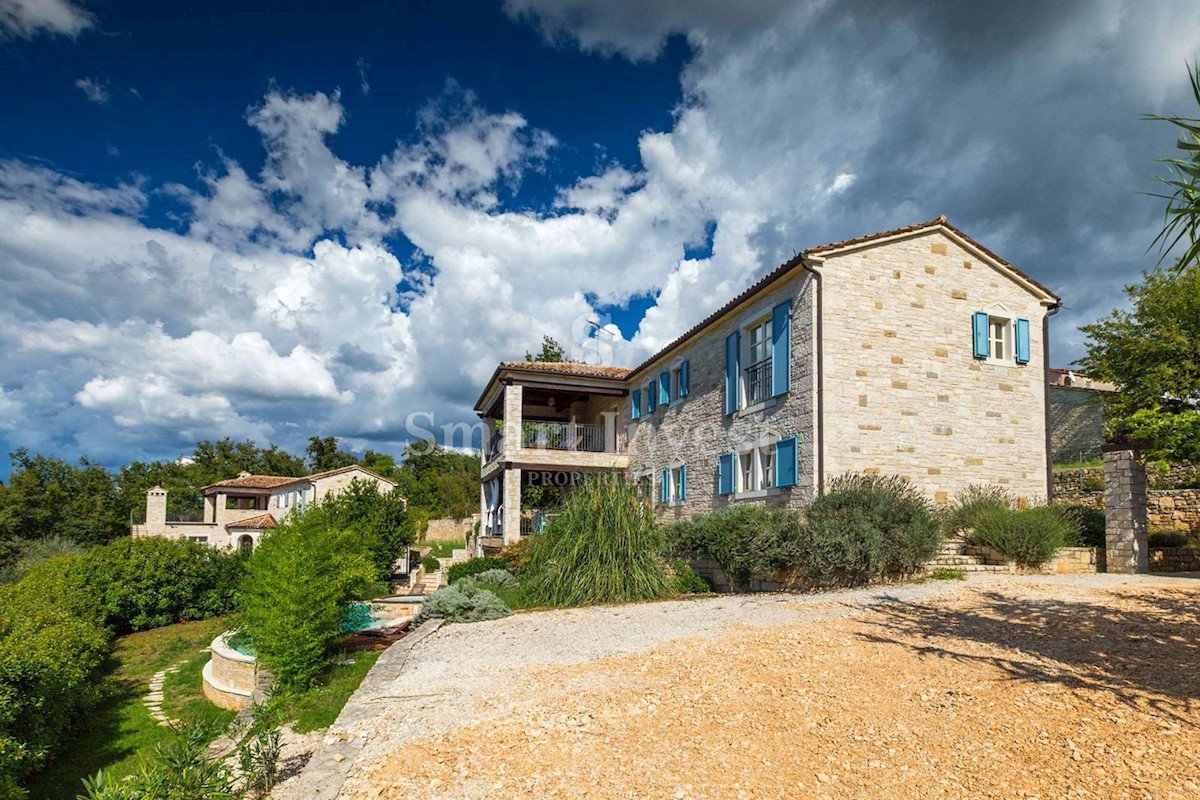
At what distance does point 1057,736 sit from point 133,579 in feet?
60.3

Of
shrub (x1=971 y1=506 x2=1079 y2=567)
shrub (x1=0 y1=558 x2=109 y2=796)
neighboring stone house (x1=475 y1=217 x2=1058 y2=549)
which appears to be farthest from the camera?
neighboring stone house (x1=475 y1=217 x2=1058 y2=549)

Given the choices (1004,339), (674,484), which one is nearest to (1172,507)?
(1004,339)

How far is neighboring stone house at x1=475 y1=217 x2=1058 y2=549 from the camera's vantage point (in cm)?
1252

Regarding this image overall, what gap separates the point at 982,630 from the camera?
630 cm

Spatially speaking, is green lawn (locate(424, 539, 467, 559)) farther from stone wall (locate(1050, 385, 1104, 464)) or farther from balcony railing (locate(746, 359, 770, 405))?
stone wall (locate(1050, 385, 1104, 464))

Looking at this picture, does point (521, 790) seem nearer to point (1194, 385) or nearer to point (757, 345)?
point (757, 345)

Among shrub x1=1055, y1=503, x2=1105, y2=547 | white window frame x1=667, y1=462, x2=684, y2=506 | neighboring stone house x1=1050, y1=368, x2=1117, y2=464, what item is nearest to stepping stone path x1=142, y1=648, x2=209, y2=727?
white window frame x1=667, y1=462, x2=684, y2=506

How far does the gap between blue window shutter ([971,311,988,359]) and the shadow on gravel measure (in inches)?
238

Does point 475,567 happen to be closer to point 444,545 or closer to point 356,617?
point 356,617

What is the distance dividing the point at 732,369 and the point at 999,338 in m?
5.31

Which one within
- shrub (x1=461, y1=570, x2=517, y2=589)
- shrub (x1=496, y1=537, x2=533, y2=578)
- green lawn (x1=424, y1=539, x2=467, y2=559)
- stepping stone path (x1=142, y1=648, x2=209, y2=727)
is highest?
shrub (x1=496, y1=537, x2=533, y2=578)

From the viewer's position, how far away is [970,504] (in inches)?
484

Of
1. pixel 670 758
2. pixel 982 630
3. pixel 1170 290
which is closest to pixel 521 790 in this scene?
pixel 670 758

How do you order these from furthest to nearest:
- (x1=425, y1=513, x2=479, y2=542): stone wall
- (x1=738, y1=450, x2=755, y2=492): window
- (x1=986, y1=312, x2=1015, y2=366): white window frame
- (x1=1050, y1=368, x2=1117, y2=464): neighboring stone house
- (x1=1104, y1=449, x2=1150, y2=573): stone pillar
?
(x1=425, y1=513, x2=479, y2=542): stone wall
(x1=1050, y1=368, x2=1117, y2=464): neighboring stone house
(x1=738, y1=450, x2=755, y2=492): window
(x1=986, y1=312, x2=1015, y2=366): white window frame
(x1=1104, y1=449, x2=1150, y2=573): stone pillar
